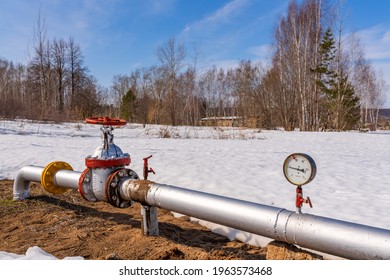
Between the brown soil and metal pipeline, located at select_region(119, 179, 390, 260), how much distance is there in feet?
0.60

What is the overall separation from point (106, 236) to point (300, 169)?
2085 mm

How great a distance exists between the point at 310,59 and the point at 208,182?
895 inches

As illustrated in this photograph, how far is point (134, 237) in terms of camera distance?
9.93 feet

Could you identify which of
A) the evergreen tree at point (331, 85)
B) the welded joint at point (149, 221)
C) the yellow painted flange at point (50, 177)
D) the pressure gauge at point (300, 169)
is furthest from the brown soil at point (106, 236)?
the evergreen tree at point (331, 85)

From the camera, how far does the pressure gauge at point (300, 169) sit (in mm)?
2062

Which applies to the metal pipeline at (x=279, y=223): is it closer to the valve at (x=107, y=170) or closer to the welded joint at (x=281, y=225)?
the welded joint at (x=281, y=225)

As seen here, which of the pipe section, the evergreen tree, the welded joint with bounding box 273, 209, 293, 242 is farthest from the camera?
the evergreen tree

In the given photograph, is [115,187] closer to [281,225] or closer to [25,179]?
[281,225]

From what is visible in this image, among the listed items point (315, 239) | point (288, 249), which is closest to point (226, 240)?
point (288, 249)

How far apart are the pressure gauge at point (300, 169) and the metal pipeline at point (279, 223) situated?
23 centimetres

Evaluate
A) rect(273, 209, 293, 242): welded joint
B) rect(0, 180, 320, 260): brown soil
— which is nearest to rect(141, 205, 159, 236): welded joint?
rect(0, 180, 320, 260): brown soil

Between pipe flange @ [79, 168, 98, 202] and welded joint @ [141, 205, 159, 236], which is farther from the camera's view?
pipe flange @ [79, 168, 98, 202]

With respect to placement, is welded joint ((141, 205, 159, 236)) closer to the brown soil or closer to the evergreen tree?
the brown soil

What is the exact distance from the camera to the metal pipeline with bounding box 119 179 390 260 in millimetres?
1710
